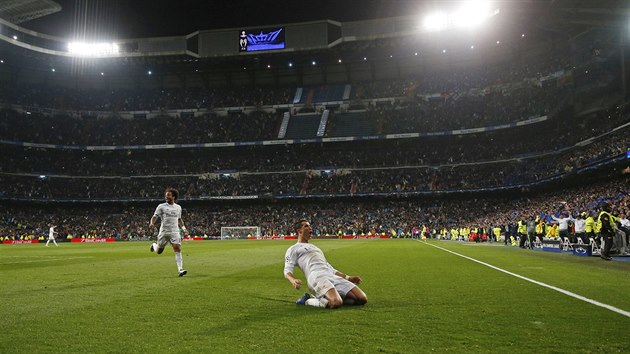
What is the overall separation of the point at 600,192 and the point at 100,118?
225 ft

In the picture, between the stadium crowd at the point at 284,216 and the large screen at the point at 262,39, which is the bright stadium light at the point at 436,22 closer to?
the large screen at the point at 262,39

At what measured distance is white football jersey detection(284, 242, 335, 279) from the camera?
737cm

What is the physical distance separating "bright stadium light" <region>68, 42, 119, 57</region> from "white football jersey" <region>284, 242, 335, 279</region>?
7233cm

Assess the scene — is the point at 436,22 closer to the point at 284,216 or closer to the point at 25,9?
the point at 284,216

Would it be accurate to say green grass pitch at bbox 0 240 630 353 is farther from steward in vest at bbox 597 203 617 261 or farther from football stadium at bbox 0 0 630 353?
football stadium at bbox 0 0 630 353

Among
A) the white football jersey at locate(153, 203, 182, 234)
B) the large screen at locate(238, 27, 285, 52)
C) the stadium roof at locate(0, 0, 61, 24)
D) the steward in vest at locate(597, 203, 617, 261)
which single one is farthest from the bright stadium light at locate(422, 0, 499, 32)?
the white football jersey at locate(153, 203, 182, 234)

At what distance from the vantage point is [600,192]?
1634 inches

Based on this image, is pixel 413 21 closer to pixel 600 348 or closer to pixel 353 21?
pixel 353 21

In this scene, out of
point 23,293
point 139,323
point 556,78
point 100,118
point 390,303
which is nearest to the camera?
point 139,323

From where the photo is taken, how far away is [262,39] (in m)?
67.9

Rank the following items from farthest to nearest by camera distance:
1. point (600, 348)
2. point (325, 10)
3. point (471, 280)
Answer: point (325, 10) < point (471, 280) < point (600, 348)

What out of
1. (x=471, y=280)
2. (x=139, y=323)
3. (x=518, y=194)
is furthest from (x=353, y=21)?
(x=139, y=323)

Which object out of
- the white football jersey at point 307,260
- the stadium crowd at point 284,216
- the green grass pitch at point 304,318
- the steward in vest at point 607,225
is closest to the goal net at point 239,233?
the stadium crowd at point 284,216

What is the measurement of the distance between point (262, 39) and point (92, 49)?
25.4 meters
